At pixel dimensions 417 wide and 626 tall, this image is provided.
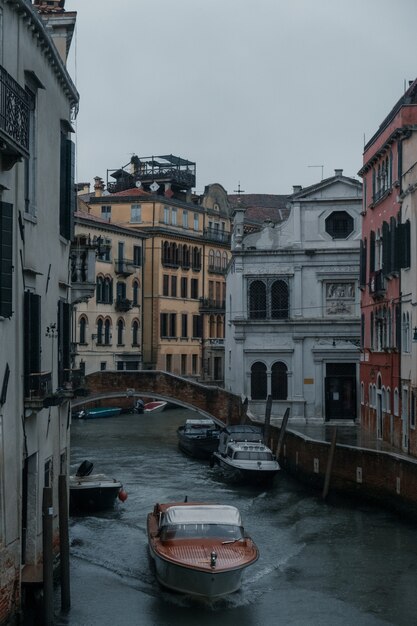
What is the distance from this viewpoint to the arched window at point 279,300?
38.0 meters

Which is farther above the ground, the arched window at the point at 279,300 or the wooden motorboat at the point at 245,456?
the arched window at the point at 279,300

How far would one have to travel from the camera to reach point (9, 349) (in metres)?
13.0

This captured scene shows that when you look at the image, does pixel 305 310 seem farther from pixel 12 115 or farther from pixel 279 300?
pixel 12 115

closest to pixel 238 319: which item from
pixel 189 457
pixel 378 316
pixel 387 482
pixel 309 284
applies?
pixel 309 284

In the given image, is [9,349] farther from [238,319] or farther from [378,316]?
[238,319]

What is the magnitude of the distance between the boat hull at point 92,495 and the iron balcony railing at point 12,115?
12967 mm

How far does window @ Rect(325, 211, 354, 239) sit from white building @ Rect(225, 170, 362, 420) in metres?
0.04


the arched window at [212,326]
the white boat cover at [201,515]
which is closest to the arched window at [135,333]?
the arched window at [212,326]

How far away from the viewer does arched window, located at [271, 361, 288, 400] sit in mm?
37781

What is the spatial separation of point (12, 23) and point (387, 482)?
14.4 m

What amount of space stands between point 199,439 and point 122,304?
20.0 metres

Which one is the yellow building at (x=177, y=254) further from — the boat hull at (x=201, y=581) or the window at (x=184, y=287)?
the boat hull at (x=201, y=581)

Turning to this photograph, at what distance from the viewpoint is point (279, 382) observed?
1490 inches

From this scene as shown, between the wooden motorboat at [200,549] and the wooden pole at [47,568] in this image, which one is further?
the wooden motorboat at [200,549]
